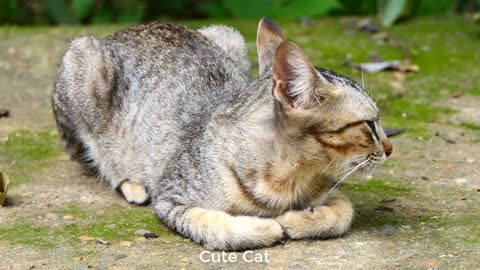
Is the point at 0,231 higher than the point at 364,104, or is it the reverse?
the point at 364,104

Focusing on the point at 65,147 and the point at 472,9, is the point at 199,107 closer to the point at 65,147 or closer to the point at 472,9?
the point at 65,147

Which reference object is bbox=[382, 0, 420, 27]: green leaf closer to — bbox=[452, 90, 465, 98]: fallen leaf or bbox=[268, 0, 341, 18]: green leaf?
bbox=[268, 0, 341, 18]: green leaf

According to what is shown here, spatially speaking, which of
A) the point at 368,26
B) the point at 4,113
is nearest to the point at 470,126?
the point at 368,26

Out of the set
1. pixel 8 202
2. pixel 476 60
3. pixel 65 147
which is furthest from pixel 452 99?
pixel 8 202

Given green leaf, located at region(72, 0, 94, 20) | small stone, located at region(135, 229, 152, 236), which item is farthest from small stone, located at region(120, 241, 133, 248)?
green leaf, located at region(72, 0, 94, 20)

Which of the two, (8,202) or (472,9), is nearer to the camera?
(8,202)

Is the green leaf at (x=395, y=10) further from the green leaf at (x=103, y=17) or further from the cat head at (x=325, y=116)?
the cat head at (x=325, y=116)

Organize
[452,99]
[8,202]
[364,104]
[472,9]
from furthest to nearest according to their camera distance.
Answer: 1. [472,9]
2. [452,99]
3. [8,202]
4. [364,104]
